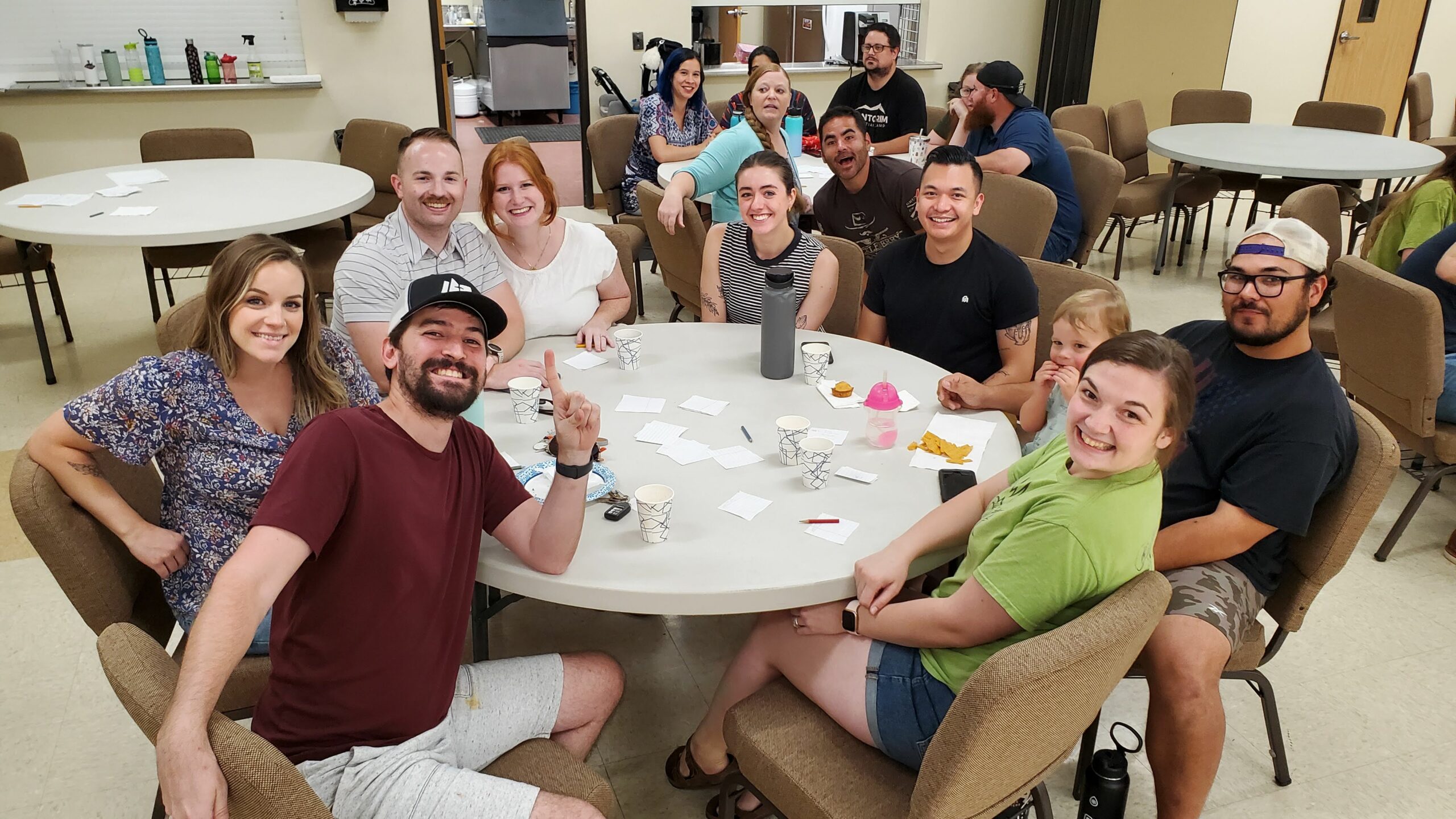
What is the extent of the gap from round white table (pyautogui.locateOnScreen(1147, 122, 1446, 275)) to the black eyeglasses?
10.8 ft

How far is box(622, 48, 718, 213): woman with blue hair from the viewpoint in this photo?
4.97 metres

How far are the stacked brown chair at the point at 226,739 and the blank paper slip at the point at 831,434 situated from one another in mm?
1273

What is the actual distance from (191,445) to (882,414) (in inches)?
56.8

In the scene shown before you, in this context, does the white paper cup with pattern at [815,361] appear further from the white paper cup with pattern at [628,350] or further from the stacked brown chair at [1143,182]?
the stacked brown chair at [1143,182]

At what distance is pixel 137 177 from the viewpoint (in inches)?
184

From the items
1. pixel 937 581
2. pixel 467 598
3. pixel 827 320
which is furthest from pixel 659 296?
pixel 467 598

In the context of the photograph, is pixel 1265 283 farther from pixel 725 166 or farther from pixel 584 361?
pixel 725 166

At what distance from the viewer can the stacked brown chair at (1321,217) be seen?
3469 millimetres

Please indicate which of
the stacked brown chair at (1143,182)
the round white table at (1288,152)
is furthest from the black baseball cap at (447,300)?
the stacked brown chair at (1143,182)

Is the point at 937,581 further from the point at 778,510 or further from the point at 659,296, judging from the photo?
the point at 659,296

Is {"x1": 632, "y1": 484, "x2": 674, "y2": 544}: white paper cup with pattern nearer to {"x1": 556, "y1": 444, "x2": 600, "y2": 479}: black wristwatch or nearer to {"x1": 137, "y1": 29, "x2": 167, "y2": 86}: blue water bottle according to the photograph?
{"x1": 556, "y1": 444, "x2": 600, "y2": 479}: black wristwatch

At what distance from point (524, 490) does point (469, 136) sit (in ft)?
26.9

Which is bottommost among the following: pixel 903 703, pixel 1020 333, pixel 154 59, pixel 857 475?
pixel 903 703

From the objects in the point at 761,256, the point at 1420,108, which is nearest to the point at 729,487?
the point at 761,256
